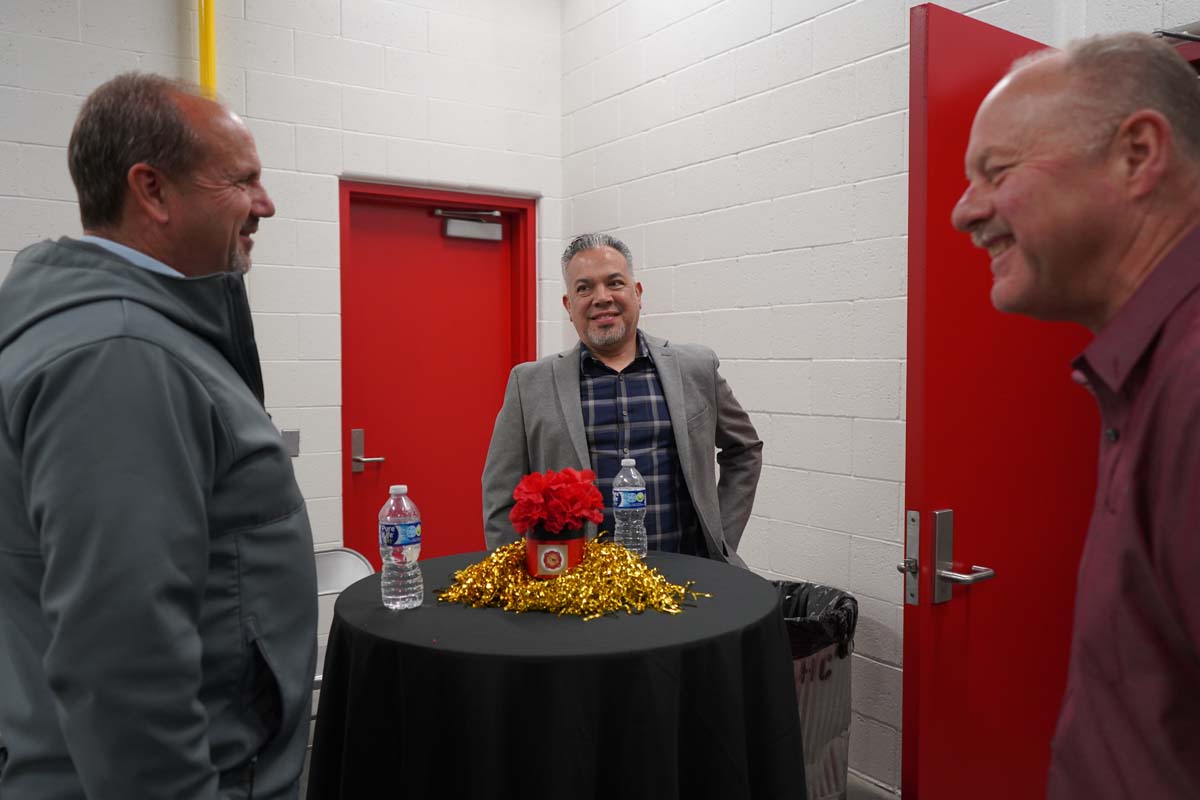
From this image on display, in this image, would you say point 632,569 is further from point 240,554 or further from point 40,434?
point 40,434

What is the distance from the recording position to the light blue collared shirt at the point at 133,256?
114cm

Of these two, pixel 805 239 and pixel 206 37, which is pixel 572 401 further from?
pixel 206 37

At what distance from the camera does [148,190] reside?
3.88 feet

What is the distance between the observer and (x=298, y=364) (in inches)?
148

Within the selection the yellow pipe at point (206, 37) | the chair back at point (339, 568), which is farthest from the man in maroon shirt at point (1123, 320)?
the yellow pipe at point (206, 37)

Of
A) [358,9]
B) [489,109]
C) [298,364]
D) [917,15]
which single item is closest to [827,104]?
[917,15]

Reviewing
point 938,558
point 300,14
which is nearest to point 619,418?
point 938,558

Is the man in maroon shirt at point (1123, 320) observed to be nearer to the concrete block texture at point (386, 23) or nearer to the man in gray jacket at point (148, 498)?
the man in gray jacket at point (148, 498)

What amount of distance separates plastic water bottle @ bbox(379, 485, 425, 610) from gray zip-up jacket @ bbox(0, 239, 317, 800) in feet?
1.97

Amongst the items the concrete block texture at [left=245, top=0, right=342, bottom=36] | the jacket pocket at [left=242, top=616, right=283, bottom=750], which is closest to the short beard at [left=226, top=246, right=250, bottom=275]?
the jacket pocket at [left=242, top=616, right=283, bottom=750]

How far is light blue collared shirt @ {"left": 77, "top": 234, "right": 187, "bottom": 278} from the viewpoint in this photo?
114cm

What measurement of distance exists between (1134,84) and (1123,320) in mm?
257

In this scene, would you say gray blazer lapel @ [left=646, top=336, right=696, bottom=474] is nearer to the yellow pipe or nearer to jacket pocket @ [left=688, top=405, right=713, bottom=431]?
jacket pocket @ [left=688, top=405, right=713, bottom=431]

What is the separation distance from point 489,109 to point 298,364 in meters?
1.52
